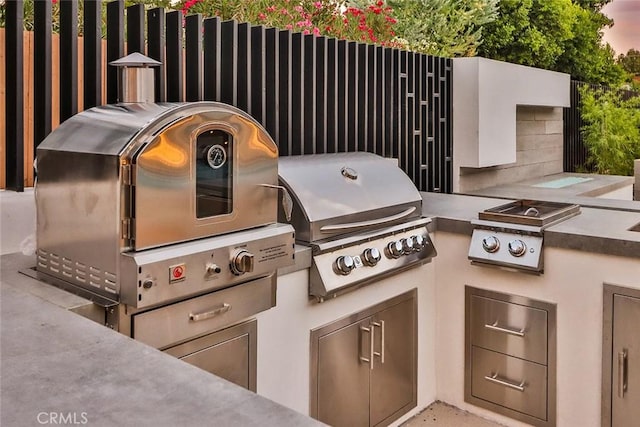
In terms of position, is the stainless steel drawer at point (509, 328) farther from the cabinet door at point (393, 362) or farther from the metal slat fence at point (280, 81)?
the metal slat fence at point (280, 81)

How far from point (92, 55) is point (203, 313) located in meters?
1.25

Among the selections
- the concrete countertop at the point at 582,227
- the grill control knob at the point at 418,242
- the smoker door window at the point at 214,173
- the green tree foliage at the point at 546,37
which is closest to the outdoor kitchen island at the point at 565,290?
the concrete countertop at the point at 582,227

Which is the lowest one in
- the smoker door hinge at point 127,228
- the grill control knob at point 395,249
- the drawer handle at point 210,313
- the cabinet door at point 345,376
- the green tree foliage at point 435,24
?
the cabinet door at point 345,376

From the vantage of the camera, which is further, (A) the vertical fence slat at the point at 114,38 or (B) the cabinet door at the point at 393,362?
(B) the cabinet door at the point at 393,362

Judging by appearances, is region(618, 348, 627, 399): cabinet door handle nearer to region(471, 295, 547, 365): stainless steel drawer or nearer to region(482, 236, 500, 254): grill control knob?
region(471, 295, 547, 365): stainless steel drawer

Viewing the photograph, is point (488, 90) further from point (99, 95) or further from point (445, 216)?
point (99, 95)

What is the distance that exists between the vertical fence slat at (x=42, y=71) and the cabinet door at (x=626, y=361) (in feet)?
8.56

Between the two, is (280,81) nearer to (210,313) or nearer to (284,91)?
(284,91)

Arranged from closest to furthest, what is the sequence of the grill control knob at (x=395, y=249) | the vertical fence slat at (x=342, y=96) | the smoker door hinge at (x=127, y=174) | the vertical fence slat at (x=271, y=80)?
the smoker door hinge at (x=127, y=174)
the grill control knob at (x=395, y=249)
the vertical fence slat at (x=271, y=80)
the vertical fence slat at (x=342, y=96)

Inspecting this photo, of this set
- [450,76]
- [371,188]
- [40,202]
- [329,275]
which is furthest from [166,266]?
[450,76]

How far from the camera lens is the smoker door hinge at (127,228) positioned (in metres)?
1.83

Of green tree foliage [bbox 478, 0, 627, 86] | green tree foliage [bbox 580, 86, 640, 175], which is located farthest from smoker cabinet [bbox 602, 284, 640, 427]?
green tree foliage [bbox 478, 0, 627, 86]

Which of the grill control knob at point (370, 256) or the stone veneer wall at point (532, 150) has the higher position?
the stone veneer wall at point (532, 150)

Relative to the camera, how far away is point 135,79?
7.13 feet
